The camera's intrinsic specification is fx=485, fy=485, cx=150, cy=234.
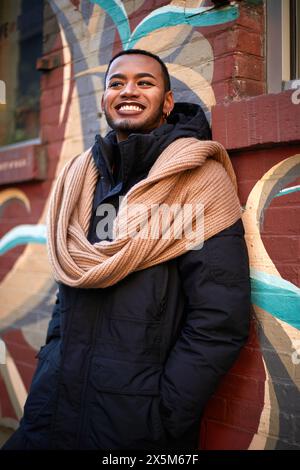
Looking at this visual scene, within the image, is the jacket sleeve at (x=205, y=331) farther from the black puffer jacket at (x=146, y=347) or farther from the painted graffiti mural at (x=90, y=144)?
the painted graffiti mural at (x=90, y=144)

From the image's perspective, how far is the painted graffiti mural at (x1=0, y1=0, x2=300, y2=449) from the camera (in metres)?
2.03

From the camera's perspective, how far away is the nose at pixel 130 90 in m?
2.18

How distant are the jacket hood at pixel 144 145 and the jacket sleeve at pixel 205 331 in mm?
464

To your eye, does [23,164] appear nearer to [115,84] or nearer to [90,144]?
[90,144]

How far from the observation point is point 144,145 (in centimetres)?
206

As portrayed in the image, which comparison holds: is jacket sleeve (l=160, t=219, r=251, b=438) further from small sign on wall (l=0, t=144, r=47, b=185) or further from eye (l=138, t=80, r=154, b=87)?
small sign on wall (l=0, t=144, r=47, b=185)

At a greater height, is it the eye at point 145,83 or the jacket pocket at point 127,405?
the eye at point 145,83

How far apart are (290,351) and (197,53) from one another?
4.86 ft

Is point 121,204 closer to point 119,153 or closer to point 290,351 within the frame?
point 119,153

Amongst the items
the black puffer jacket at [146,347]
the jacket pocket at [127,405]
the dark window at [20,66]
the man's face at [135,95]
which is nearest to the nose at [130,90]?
the man's face at [135,95]

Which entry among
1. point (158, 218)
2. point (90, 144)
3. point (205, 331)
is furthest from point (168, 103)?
point (205, 331)

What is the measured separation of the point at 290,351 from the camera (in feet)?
6.51
